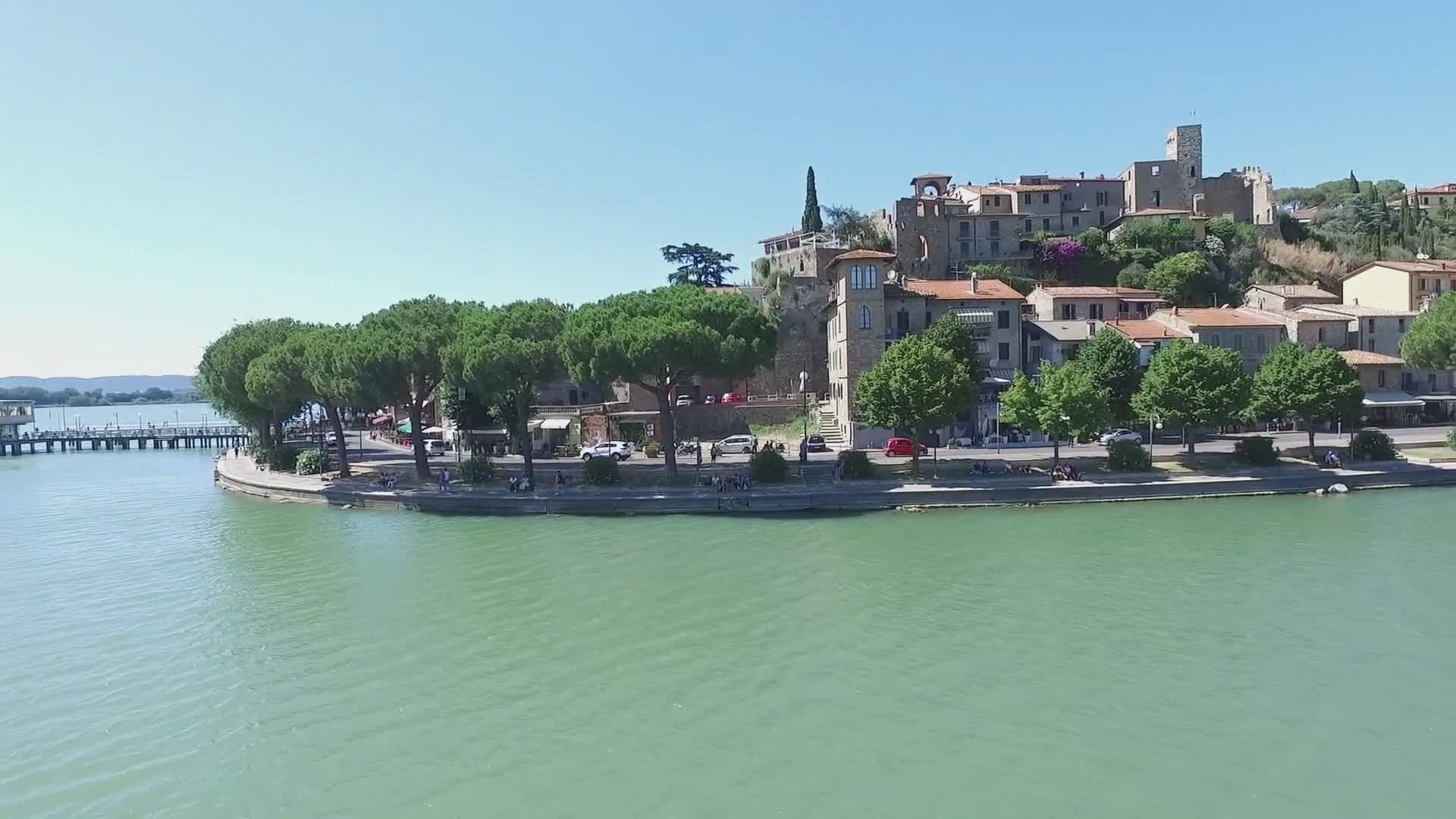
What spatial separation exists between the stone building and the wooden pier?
231 feet

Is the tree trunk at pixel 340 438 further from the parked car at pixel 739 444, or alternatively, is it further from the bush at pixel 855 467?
the bush at pixel 855 467

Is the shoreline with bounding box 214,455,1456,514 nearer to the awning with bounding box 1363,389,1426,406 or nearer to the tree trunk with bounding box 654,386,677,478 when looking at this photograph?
the tree trunk with bounding box 654,386,677,478

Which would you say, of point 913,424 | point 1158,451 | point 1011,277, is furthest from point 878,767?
point 1011,277

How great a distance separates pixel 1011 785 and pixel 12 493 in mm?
63395

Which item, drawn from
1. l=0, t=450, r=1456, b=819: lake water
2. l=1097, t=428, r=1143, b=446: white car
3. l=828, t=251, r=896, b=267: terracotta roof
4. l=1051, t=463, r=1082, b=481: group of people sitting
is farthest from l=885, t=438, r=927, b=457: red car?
l=0, t=450, r=1456, b=819: lake water

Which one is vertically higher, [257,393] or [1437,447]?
Answer: [257,393]

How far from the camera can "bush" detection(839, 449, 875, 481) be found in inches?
1594

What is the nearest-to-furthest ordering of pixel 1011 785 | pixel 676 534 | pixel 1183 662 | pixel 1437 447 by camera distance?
pixel 1011 785
pixel 1183 662
pixel 676 534
pixel 1437 447

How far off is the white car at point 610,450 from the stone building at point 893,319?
13.2m

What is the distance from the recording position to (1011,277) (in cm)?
6869

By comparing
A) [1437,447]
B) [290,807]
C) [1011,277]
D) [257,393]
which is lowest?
[290,807]

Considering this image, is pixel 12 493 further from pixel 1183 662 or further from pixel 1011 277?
pixel 1011 277

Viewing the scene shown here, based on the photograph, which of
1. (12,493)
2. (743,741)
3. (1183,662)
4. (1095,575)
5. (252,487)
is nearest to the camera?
(743,741)

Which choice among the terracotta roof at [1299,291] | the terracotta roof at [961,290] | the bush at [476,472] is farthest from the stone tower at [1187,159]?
the bush at [476,472]
